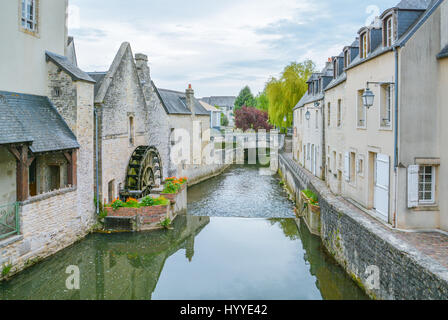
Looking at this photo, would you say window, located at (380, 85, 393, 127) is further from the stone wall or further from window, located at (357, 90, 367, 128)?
the stone wall

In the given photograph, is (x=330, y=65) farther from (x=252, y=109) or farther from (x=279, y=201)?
(x=252, y=109)

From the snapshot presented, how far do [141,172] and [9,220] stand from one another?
7076 millimetres

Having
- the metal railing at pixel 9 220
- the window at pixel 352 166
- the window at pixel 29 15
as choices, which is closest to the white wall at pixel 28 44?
the window at pixel 29 15

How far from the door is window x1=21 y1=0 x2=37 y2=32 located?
35.0 ft

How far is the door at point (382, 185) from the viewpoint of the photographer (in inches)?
358

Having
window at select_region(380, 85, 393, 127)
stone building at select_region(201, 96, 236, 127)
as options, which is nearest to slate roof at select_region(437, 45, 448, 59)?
window at select_region(380, 85, 393, 127)

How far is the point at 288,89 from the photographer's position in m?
32.2

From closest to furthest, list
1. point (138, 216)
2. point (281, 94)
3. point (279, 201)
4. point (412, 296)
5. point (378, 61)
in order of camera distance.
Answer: point (412, 296)
point (378, 61)
point (138, 216)
point (279, 201)
point (281, 94)

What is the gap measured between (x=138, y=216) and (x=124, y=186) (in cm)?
282

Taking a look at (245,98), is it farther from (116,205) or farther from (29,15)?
(29,15)

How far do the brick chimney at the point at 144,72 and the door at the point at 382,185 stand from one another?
12778 millimetres
